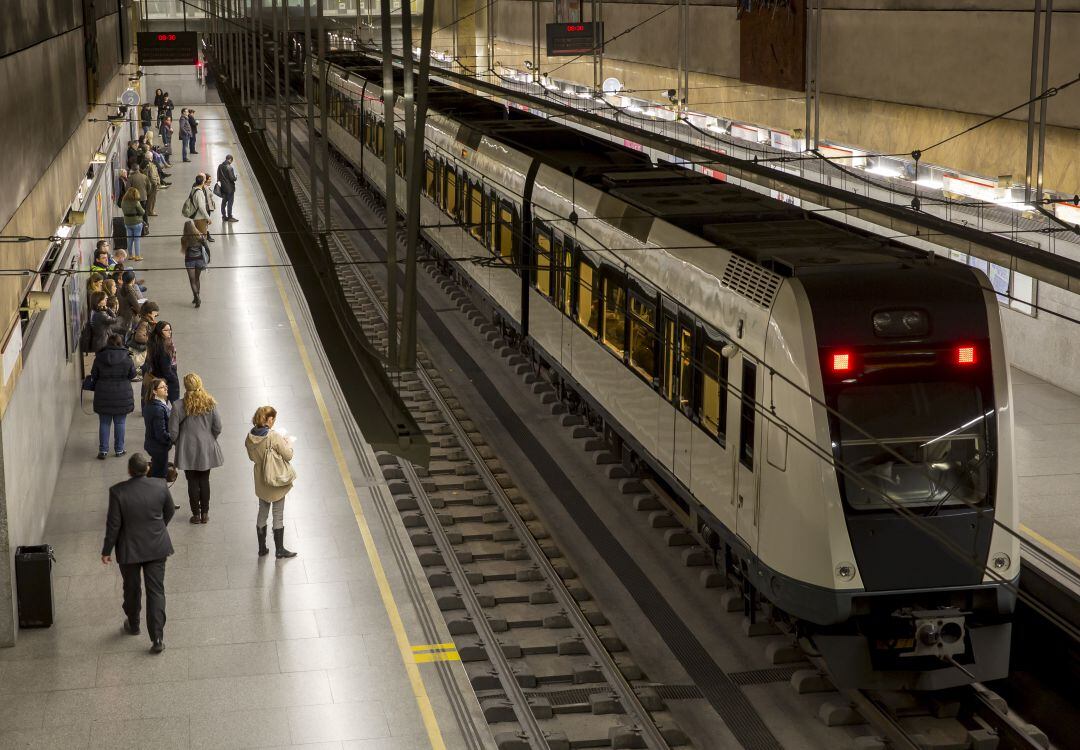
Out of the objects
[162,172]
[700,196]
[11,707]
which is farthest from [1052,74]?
[162,172]

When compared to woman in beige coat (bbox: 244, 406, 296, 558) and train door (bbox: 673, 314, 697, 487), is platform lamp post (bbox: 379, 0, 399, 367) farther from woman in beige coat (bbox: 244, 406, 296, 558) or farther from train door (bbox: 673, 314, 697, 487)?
train door (bbox: 673, 314, 697, 487)

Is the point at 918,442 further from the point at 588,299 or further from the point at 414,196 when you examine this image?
the point at 588,299

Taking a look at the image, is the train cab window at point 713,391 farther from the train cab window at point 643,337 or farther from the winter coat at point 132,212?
the winter coat at point 132,212

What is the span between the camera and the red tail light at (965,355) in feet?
35.3

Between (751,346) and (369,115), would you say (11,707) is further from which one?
(369,115)

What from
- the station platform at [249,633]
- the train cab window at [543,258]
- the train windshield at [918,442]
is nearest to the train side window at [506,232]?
the train cab window at [543,258]

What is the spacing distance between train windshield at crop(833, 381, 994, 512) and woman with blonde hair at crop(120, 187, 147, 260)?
2119 centimetres

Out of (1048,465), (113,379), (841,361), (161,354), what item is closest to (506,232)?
(161,354)

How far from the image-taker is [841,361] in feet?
34.7

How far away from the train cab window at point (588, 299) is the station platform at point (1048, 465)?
477cm

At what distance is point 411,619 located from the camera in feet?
40.6

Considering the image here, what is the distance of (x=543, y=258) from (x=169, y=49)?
26672 mm

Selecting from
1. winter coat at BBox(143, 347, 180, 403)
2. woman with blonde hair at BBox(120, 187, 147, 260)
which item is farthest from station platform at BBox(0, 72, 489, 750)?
woman with blonde hair at BBox(120, 187, 147, 260)

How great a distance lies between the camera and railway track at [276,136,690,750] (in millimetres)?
10641
